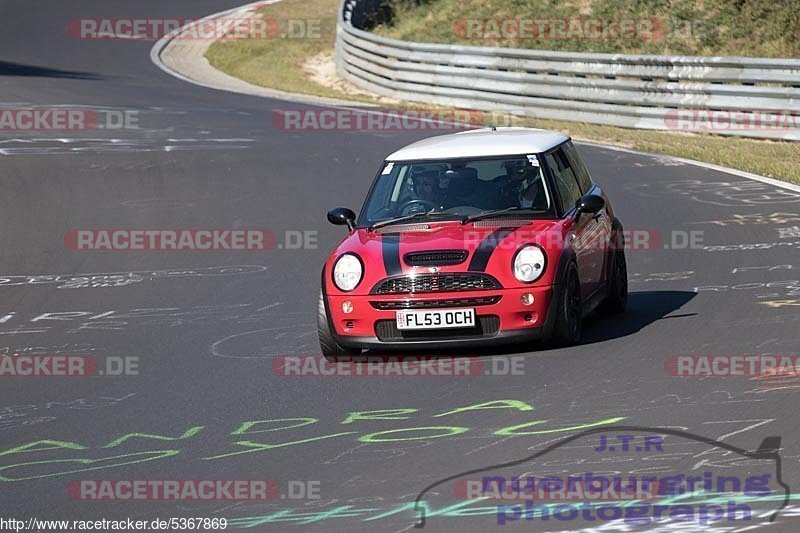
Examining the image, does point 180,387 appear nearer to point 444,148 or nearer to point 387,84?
point 444,148

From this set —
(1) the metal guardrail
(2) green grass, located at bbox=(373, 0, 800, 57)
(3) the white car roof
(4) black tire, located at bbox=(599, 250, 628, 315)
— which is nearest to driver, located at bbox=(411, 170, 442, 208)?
(3) the white car roof

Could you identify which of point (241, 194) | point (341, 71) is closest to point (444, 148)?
point (241, 194)

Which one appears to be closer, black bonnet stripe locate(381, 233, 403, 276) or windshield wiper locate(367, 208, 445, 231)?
black bonnet stripe locate(381, 233, 403, 276)

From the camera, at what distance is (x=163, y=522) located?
6375 mm

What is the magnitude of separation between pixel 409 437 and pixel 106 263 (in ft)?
26.5

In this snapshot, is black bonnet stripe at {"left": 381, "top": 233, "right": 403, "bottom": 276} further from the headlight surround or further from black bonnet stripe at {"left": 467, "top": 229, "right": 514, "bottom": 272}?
the headlight surround

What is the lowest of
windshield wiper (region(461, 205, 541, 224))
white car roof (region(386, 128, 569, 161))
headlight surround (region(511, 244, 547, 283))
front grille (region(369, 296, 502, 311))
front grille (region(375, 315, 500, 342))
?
front grille (region(375, 315, 500, 342))

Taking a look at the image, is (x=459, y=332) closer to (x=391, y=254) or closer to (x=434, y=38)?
(x=391, y=254)

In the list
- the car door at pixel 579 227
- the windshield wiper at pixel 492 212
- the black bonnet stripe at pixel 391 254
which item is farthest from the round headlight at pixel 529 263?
the black bonnet stripe at pixel 391 254

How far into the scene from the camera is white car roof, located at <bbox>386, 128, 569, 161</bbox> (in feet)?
35.3

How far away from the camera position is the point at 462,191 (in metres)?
10.6

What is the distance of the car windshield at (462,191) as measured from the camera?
10.5 metres

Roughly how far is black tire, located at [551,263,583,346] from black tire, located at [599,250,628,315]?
1050 mm

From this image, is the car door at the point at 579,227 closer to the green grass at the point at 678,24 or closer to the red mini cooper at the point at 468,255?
the red mini cooper at the point at 468,255
